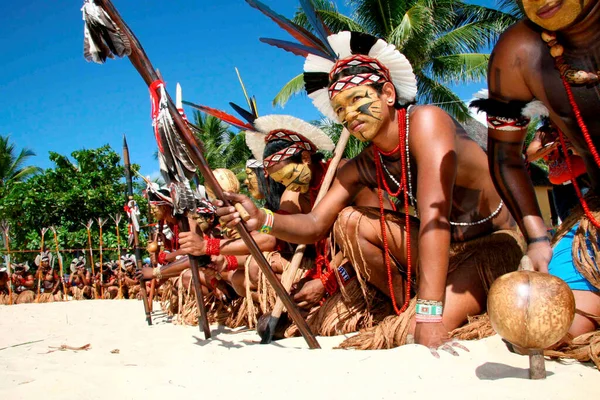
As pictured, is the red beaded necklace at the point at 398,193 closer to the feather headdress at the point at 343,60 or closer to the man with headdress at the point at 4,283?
the feather headdress at the point at 343,60

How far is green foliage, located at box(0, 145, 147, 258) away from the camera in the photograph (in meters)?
19.5

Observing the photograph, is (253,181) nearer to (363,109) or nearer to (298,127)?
(298,127)

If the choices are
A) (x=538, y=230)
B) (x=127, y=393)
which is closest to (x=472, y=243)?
(x=538, y=230)

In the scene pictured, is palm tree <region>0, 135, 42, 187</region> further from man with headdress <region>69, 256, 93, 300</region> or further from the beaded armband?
the beaded armband

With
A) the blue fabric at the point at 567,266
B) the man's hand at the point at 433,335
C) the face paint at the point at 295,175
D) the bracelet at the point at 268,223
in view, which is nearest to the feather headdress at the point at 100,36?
the bracelet at the point at 268,223

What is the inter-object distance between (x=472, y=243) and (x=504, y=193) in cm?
58

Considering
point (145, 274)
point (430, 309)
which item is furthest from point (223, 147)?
point (430, 309)

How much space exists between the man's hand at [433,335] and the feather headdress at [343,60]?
4.14 ft

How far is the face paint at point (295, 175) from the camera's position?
3336mm

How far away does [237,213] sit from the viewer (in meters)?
2.48

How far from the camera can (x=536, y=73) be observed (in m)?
1.91

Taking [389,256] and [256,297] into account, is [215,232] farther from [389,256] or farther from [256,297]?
[389,256]

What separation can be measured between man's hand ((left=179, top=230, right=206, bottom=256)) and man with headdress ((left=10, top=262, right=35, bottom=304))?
12.3 m

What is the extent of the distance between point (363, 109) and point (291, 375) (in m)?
1.40
